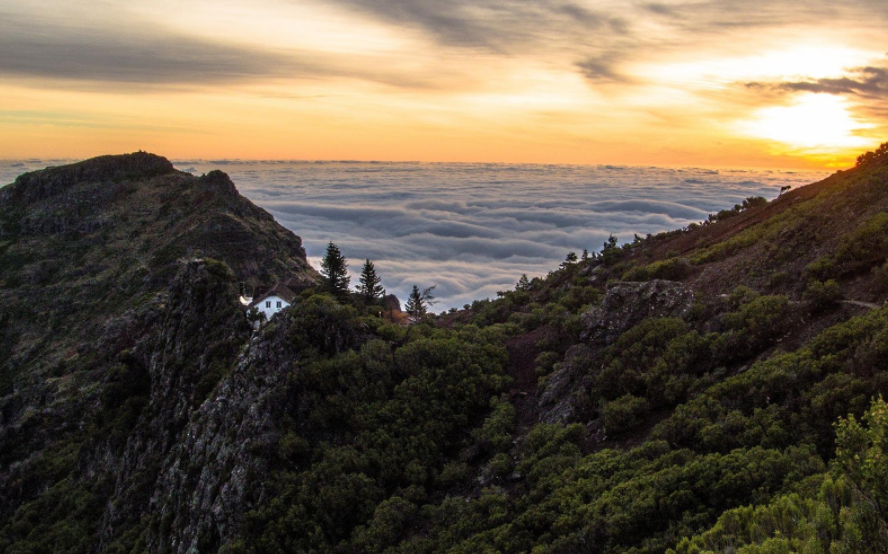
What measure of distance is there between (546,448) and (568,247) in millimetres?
183460

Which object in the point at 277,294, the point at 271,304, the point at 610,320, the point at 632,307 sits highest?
the point at 632,307

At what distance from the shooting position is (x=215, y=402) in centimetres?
2661

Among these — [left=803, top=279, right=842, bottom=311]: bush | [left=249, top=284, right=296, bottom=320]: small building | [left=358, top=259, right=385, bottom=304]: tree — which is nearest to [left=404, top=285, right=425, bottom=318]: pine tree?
[left=358, top=259, right=385, bottom=304]: tree

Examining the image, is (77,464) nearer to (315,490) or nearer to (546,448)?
(315,490)

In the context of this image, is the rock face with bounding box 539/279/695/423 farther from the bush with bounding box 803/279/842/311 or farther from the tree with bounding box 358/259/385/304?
the tree with bounding box 358/259/385/304

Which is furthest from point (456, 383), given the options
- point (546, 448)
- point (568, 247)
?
point (568, 247)

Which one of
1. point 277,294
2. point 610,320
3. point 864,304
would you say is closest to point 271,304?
point 277,294

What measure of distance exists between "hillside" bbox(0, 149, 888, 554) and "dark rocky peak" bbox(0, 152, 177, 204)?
5801cm

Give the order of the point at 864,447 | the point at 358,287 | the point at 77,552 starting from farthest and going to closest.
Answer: the point at 358,287, the point at 77,552, the point at 864,447

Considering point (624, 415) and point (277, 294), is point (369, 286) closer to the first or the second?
point (277, 294)

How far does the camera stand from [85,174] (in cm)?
8819

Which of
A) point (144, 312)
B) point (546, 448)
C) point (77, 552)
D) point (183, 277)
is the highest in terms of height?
point (183, 277)

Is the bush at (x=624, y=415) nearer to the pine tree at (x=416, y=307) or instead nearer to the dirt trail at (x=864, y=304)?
the dirt trail at (x=864, y=304)

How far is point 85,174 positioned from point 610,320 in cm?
9368
